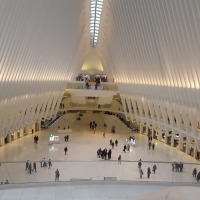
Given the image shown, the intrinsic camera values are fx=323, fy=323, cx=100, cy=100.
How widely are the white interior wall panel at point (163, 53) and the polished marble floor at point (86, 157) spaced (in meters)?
3.20

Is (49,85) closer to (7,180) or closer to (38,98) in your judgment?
(38,98)

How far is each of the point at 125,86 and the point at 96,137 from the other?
6796mm

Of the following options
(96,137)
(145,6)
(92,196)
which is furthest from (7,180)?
(96,137)

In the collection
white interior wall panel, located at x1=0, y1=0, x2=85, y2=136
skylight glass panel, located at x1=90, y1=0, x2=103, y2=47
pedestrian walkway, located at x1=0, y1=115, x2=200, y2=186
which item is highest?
skylight glass panel, located at x1=90, y1=0, x2=103, y2=47

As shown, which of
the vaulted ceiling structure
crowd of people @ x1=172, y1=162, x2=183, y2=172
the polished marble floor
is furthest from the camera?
the vaulted ceiling structure

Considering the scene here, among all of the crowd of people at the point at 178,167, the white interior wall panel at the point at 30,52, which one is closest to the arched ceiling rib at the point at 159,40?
the white interior wall panel at the point at 30,52

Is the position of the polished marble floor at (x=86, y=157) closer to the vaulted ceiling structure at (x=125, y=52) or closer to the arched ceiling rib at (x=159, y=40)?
the vaulted ceiling structure at (x=125, y=52)

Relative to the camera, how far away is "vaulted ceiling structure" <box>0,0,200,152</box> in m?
17.7

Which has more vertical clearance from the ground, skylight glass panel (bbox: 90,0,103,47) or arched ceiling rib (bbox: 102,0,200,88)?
skylight glass panel (bbox: 90,0,103,47)

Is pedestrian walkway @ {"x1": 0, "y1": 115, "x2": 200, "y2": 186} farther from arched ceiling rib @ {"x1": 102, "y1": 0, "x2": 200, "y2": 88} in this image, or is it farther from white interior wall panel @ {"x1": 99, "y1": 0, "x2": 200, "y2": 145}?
arched ceiling rib @ {"x1": 102, "y1": 0, "x2": 200, "y2": 88}

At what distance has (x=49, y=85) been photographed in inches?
A: 1329

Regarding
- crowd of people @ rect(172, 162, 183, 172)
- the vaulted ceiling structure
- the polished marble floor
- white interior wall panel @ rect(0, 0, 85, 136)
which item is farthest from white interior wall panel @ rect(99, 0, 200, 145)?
crowd of people @ rect(172, 162, 183, 172)

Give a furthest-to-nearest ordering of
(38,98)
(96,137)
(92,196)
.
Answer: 1. (96,137)
2. (38,98)
3. (92,196)

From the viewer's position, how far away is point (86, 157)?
1061 inches
